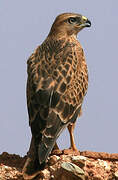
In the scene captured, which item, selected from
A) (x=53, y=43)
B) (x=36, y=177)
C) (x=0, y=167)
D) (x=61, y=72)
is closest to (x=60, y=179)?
(x=36, y=177)

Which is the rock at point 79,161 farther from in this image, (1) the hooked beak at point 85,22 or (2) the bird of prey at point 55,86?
(1) the hooked beak at point 85,22

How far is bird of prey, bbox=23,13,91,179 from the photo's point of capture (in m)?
11.4

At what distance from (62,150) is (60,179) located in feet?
3.50

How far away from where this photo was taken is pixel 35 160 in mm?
11273

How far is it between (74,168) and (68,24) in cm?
401

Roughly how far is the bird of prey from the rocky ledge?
263 mm

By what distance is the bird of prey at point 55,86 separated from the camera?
11.4 m

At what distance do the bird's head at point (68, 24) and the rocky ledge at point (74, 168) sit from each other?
3.11 m

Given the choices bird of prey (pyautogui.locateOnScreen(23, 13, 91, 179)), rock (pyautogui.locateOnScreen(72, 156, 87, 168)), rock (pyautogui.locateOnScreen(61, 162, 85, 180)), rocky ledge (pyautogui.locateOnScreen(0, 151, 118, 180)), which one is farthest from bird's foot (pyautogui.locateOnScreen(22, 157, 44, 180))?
rock (pyautogui.locateOnScreen(72, 156, 87, 168))

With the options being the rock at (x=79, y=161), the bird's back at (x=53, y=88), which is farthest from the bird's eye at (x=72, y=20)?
the rock at (x=79, y=161)

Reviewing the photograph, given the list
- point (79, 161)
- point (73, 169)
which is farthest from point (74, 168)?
point (79, 161)

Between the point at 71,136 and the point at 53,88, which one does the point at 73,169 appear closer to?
the point at 71,136

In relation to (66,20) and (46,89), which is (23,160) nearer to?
(46,89)

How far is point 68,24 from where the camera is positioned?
13.7m
